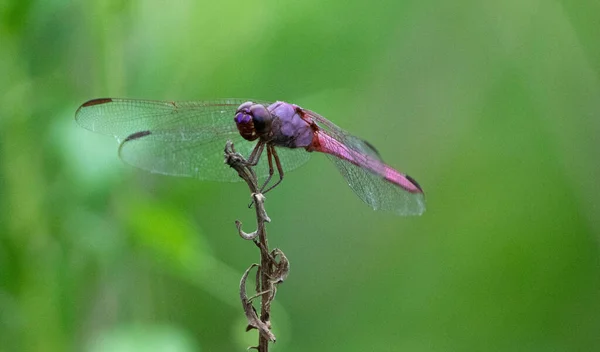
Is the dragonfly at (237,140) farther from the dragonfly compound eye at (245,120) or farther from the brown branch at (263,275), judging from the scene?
the brown branch at (263,275)

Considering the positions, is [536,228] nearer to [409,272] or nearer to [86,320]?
[409,272]

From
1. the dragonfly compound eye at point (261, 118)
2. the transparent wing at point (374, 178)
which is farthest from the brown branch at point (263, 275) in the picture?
the transparent wing at point (374, 178)

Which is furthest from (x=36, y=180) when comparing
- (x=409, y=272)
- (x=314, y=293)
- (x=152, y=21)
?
Result: (x=409, y=272)

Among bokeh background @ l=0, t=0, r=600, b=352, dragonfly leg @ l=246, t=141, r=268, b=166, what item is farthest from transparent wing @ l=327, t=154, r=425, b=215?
bokeh background @ l=0, t=0, r=600, b=352

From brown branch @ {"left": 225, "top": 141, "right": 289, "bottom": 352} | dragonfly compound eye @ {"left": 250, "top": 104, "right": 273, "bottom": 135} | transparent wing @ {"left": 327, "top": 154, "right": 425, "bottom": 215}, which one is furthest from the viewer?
transparent wing @ {"left": 327, "top": 154, "right": 425, "bottom": 215}

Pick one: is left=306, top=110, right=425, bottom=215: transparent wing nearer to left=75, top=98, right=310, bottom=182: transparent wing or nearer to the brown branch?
left=75, top=98, right=310, bottom=182: transparent wing

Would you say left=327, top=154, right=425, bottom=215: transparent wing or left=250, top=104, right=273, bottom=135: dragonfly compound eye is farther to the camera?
left=327, top=154, right=425, bottom=215: transparent wing
